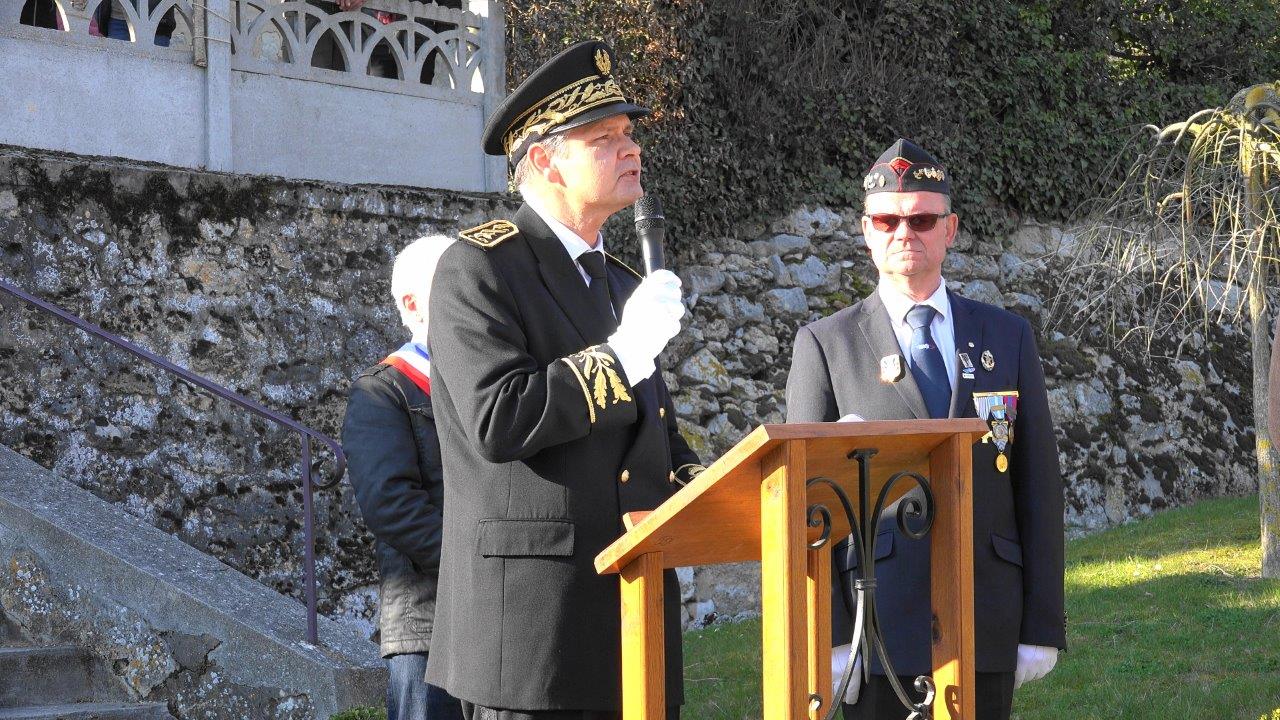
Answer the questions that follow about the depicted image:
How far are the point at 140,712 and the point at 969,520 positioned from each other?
10.3 feet

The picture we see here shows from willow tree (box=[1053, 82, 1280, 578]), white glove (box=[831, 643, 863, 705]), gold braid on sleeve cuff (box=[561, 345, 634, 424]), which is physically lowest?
white glove (box=[831, 643, 863, 705])

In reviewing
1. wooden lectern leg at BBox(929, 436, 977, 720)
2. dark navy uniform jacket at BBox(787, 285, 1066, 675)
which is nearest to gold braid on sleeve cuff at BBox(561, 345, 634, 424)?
wooden lectern leg at BBox(929, 436, 977, 720)

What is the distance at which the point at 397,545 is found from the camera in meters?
3.72

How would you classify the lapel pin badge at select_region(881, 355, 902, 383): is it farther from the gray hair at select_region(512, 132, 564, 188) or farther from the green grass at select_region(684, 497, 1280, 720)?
the green grass at select_region(684, 497, 1280, 720)

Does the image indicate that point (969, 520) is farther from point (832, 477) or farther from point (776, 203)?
point (776, 203)

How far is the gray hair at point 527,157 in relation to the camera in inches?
109

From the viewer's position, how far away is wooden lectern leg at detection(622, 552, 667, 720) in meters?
2.36

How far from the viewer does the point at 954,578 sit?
2.50 m

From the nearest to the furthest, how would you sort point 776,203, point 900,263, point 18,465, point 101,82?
1. point 900,263
2. point 18,465
3. point 101,82
4. point 776,203

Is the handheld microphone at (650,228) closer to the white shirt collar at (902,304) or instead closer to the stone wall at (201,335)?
the white shirt collar at (902,304)

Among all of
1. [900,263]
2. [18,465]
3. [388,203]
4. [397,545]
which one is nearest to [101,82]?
[388,203]

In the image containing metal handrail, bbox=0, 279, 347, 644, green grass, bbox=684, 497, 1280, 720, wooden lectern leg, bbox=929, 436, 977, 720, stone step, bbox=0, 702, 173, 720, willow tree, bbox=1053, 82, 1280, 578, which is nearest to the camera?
wooden lectern leg, bbox=929, 436, 977, 720

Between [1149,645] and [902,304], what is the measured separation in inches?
147

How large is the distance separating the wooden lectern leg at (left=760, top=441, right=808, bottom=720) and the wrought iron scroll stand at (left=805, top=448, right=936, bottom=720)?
17 centimetres
